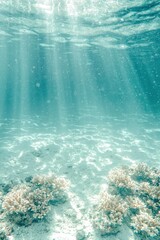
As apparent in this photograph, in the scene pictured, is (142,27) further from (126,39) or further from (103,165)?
(103,165)

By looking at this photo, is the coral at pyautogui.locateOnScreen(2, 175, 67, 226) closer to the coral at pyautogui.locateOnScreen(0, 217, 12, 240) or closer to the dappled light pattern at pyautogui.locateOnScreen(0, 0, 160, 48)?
the coral at pyautogui.locateOnScreen(0, 217, 12, 240)

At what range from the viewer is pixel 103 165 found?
13273 millimetres

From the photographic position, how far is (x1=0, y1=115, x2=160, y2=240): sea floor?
765cm

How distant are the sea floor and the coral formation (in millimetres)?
434

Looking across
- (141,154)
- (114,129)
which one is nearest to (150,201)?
(141,154)

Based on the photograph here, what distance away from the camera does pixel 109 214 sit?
309 inches

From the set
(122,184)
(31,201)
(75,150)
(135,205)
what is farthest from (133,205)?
(75,150)

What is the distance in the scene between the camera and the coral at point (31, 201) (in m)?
7.48

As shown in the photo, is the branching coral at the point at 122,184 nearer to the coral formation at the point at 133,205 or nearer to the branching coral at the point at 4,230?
the coral formation at the point at 133,205

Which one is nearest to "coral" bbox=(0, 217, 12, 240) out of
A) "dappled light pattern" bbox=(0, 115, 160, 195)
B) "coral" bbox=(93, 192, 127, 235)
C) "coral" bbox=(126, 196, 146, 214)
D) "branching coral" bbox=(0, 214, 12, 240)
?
"branching coral" bbox=(0, 214, 12, 240)

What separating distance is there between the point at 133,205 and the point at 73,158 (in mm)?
6456

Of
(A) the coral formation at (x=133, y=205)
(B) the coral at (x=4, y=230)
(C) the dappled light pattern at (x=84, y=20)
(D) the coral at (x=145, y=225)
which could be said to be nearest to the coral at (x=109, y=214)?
(A) the coral formation at (x=133, y=205)

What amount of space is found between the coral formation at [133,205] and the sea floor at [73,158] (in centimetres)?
43

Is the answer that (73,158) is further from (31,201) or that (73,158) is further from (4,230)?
(4,230)
